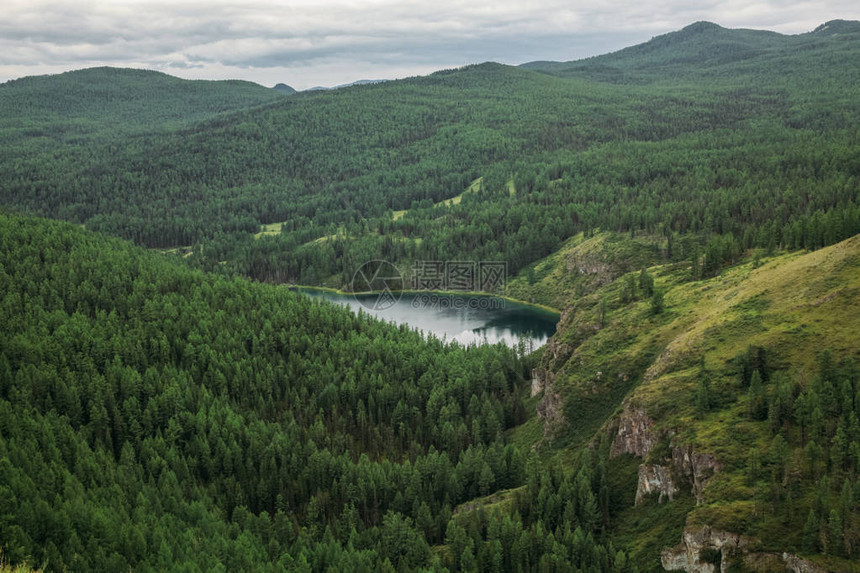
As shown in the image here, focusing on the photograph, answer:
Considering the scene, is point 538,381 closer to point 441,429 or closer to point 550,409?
point 550,409

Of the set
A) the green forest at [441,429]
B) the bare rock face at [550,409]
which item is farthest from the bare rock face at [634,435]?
the bare rock face at [550,409]

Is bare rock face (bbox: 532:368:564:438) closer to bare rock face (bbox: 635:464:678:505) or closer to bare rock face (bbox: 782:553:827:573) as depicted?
bare rock face (bbox: 635:464:678:505)

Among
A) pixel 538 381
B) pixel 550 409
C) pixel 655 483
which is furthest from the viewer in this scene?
pixel 538 381

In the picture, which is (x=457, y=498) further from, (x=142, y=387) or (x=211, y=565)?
(x=142, y=387)

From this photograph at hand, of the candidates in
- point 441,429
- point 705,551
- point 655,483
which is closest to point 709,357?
point 655,483

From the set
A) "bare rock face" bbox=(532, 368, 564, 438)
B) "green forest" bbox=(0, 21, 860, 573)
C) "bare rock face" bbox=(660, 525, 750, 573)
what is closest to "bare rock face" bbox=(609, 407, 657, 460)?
"green forest" bbox=(0, 21, 860, 573)

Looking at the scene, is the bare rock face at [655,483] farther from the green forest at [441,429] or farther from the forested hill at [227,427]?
the forested hill at [227,427]
